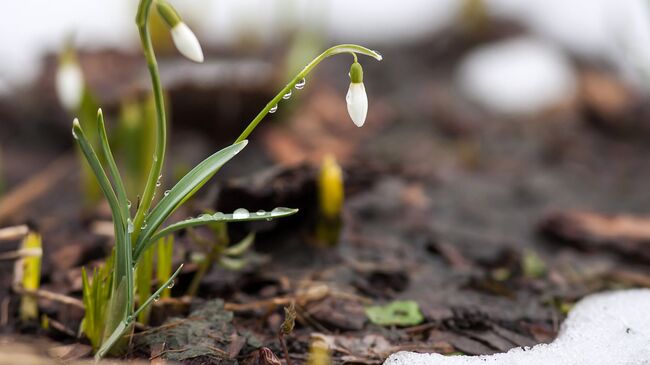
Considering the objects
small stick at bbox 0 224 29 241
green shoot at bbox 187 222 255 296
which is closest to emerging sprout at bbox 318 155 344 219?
green shoot at bbox 187 222 255 296

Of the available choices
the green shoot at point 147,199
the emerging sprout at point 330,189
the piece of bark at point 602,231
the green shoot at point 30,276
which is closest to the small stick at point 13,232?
the green shoot at point 30,276

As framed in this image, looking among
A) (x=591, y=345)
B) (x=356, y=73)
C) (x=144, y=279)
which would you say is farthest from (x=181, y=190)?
(x=591, y=345)

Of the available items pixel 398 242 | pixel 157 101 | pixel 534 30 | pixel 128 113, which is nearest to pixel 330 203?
pixel 398 242

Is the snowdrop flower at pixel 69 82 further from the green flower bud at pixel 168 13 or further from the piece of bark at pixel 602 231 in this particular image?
the piece of bark at pixel 602 231

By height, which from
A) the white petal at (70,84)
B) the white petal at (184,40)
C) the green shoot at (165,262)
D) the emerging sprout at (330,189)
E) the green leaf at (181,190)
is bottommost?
the green shoot at (165,262)

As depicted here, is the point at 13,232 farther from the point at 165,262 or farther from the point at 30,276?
the point at 165,262

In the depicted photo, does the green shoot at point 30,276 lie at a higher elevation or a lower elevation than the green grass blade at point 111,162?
lower
